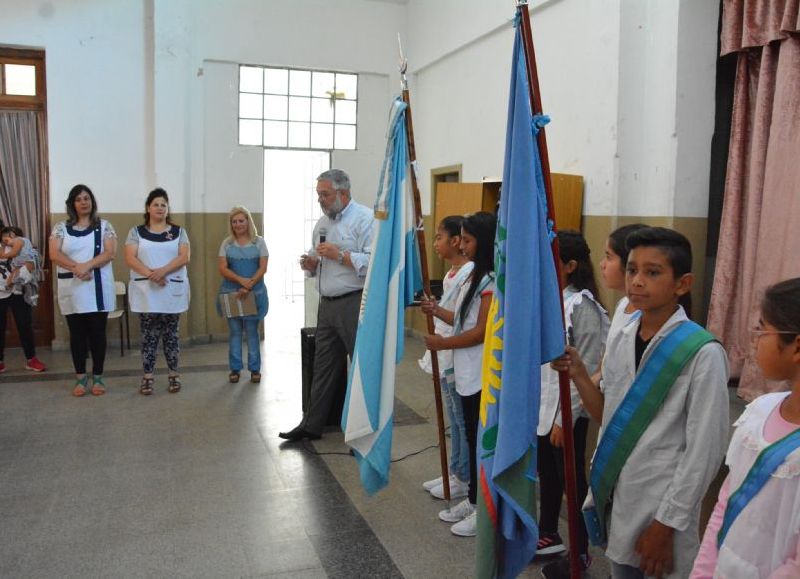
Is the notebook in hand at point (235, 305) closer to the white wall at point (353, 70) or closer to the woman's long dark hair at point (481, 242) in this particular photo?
the white wall at point (353, 70)

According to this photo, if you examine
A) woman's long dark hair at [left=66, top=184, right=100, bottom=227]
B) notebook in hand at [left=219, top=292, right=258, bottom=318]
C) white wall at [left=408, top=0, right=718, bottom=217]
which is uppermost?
white wall at [left=408, top=0, right=718, bottom=217]

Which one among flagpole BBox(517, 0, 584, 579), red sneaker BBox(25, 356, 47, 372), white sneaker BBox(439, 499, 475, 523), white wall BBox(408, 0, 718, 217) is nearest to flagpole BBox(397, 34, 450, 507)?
white sneaker BBox(439, 499, 475, 523)

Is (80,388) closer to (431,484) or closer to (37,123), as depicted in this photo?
(431,484)

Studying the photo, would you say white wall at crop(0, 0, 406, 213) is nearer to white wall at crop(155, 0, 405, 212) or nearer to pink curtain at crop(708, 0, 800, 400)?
white wall at crop(155, 0, 405, 212)

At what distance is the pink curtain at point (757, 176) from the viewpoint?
12.4ft

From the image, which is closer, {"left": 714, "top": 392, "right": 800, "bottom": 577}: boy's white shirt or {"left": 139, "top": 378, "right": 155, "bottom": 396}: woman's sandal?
{"left": 714, "top": 392, "right": 800, "bottom": 577}: boy's white shirt

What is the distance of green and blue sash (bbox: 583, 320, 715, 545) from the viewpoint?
1620mm

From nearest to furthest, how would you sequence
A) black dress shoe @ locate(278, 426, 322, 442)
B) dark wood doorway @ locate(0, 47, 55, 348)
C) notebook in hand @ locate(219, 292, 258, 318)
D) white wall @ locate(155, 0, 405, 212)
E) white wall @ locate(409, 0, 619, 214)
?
black dress shoe @ locate(278, 426, 322, 442)
white wall @ locate(409, 0, 619, 214)
notebook in hand @ locate(219, 292, 258, 318)
dark wood doorway @ locate(0, 47, 55, 348)
white wall @ locate(155, 0, 405, 212)

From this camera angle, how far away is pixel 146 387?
198 inches

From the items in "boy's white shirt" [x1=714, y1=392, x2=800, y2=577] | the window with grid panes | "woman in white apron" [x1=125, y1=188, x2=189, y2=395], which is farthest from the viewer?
the window with grid panes

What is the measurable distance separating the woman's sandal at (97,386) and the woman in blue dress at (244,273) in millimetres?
931

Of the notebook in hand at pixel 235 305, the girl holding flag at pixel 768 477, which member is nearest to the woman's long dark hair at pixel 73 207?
the notebook in hand at pixel 235 305

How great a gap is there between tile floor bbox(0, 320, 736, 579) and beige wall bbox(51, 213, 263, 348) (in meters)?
2.05

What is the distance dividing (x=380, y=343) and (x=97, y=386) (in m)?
2.99
